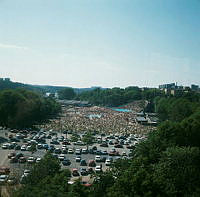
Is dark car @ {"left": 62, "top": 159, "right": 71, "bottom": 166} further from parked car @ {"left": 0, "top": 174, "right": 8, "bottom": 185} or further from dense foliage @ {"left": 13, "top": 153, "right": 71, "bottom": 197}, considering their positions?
dense foliage @ {"left": 13, "top": 153, "right": 71, "bottom": 197}

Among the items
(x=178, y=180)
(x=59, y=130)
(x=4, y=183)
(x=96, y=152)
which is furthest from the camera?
(x=59, y=130)

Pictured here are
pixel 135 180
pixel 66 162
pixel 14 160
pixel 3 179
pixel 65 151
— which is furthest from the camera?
pixel 65 151

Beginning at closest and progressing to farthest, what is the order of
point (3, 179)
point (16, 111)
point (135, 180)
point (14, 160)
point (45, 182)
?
Result: point (135, 180)
point (45, 182)
point (3, 179)
point (14, 160)
point (16, 111)

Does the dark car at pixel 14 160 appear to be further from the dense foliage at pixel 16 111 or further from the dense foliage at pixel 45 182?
the dense foliage at pixel 16 111

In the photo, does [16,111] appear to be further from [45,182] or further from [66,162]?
[45,182]

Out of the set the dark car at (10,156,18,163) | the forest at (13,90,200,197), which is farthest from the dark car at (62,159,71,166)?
the forest at (13,90,200,197)

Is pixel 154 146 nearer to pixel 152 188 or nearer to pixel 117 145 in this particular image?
pixel 152 188

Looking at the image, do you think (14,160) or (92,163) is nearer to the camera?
(14,160)

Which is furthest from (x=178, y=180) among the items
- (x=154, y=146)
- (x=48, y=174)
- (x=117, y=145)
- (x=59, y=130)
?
(x=59, y=130)

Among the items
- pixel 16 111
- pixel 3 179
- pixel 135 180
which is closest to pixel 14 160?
pixel 3 179
